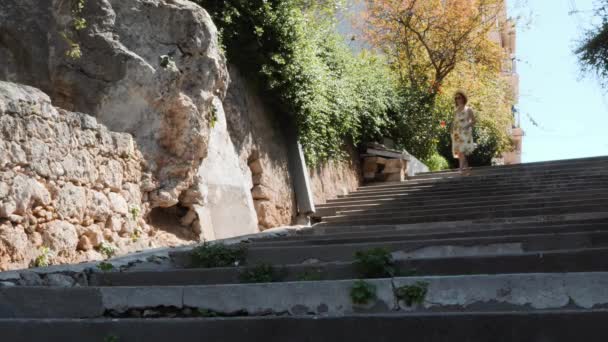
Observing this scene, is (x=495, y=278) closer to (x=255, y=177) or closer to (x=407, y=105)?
(x=255, y=177)

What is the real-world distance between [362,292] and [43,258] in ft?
10.9

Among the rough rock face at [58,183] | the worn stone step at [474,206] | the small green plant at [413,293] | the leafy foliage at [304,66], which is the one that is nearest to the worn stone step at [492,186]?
the worn stone step at [474,206]

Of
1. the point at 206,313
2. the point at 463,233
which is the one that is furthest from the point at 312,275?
the point at 463,233

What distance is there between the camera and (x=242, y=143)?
10789 millimetres

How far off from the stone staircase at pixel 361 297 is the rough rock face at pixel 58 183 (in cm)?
118

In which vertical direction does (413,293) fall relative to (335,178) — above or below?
below

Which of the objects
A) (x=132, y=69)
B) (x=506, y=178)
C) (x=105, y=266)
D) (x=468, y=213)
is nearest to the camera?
(x=105, y=266)

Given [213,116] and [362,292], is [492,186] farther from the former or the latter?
[362,292]

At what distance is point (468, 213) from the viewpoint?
10180 mm

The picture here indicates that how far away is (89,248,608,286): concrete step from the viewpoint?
14.5 feet

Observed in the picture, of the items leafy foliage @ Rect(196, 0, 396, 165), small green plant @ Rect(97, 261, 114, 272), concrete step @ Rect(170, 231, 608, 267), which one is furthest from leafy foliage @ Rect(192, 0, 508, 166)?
small green plant @ Rect(97, 261, 114, 272)

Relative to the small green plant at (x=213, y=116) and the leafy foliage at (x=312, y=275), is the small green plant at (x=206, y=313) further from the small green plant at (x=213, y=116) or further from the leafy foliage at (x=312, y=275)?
the small green plant at (x=213, y=116)

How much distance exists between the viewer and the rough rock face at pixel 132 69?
26.0 ft

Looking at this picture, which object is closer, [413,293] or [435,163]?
[413,293]
